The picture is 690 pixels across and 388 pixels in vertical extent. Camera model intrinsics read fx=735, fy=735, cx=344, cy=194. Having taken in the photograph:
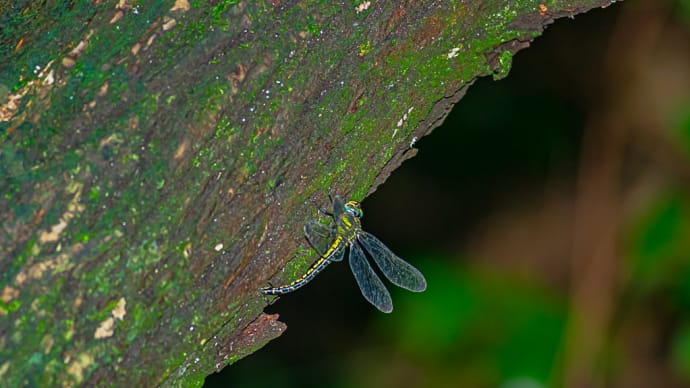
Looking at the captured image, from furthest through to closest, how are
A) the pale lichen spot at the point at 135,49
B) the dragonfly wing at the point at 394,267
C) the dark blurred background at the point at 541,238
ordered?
the dark blurred background at the point at 541,238
the dragonfly wing at the point at 394,267
the pale lichen spot at the point at 135,49

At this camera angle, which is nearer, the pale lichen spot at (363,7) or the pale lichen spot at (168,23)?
the pale lichen spot at (168,23)

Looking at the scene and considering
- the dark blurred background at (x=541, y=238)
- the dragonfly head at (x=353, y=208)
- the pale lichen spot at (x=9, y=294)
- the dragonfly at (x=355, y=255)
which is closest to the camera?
the pale lichen spot at (x=9, y=294)

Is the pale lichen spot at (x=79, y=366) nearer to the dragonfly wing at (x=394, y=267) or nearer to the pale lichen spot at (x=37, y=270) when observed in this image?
the pale lichen spot at (x=37, y=270)

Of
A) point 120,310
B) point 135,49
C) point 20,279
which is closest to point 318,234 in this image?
point 120,310

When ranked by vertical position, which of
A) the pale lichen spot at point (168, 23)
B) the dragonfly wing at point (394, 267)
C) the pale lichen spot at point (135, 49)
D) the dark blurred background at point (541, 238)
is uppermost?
the pale lichen spot at point (135, 49)

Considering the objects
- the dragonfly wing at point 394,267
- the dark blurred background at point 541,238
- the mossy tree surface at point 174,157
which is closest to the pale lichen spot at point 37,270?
the mossy tree surface at point 174,157

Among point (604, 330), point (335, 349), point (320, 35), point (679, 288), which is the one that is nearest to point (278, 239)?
point (320, 35)
